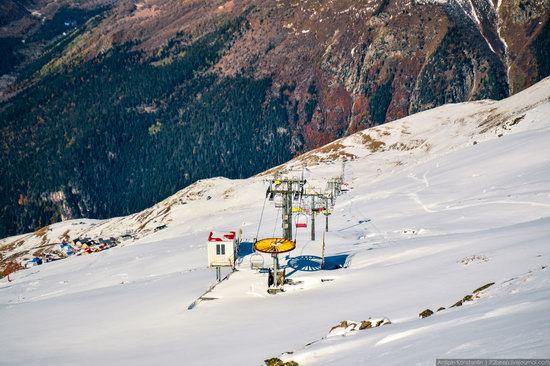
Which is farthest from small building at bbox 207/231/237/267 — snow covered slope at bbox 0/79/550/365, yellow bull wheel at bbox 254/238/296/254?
yellow bull wheel at bbox 254/238/296/254

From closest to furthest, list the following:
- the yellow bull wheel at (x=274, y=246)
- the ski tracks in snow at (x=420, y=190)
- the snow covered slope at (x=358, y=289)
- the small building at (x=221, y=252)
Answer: the snow covered slope at (x=358, y=289), the yellow bull wheel at (x=274, y=246), the small building at (x=221, y=252), the ski tracks in snow at (x=420, y=190)

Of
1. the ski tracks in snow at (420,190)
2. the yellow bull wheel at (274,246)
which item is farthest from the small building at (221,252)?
the ski tracks in snow at (420,190)

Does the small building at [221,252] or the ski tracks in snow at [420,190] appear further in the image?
the ski tracks in snow at [420,190]

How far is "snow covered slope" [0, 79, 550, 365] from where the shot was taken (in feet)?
77.6

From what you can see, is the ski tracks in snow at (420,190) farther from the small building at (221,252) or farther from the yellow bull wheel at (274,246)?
the yellow bull wheel at (274,246)

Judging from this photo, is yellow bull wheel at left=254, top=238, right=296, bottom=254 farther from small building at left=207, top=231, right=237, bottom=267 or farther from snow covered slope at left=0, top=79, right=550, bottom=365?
small building at left=207, top=231, right=237, bottom=267

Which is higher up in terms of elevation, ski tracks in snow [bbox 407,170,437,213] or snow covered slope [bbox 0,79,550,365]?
snow covered slope [bbox 0,79,550,365]

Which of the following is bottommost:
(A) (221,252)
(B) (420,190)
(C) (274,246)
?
(B) (420,190)

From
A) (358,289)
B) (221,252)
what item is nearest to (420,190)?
(221,252)

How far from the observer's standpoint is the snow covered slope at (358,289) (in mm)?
23656

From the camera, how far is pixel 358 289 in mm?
40125

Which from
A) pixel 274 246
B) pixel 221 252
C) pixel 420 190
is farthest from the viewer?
pixel 420 190

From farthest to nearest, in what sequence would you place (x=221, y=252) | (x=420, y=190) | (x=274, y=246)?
1. (x=420, y=190)
2. (x=221, y=252)
3. (x=274, y=246)

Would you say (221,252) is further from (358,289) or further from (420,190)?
(420,190)
